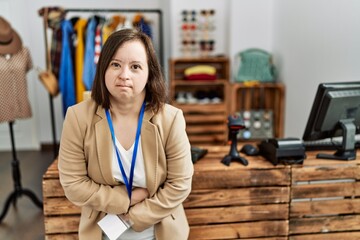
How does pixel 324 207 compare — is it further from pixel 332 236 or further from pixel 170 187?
pixel 170 187

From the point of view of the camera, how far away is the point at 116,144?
1261mm

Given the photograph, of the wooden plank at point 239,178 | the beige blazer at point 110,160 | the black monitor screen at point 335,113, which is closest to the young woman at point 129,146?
the beige blazer at point 110,160

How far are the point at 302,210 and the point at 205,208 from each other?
1.60 ft

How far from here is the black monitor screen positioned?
A: 1765 millimetres

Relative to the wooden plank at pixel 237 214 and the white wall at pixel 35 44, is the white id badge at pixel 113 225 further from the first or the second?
the white wall at pixel 35 44

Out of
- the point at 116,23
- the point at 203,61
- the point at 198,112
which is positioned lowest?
the point at 198,112

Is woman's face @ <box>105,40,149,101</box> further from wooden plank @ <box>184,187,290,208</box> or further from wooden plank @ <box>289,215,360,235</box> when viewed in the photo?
wooden plank @ <box>289,215,360,235</box>

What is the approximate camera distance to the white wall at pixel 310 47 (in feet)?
7.98

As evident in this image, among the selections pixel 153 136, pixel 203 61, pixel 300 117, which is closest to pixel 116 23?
pixel 203 61

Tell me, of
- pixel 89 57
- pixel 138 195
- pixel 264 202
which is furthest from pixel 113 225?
pixel 89 57

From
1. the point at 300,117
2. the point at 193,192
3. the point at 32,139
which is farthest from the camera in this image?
the point at 32,139

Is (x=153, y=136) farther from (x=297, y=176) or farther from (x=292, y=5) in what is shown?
(x=292, y=5)

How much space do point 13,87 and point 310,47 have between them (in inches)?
93.3

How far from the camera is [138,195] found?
1.30m
